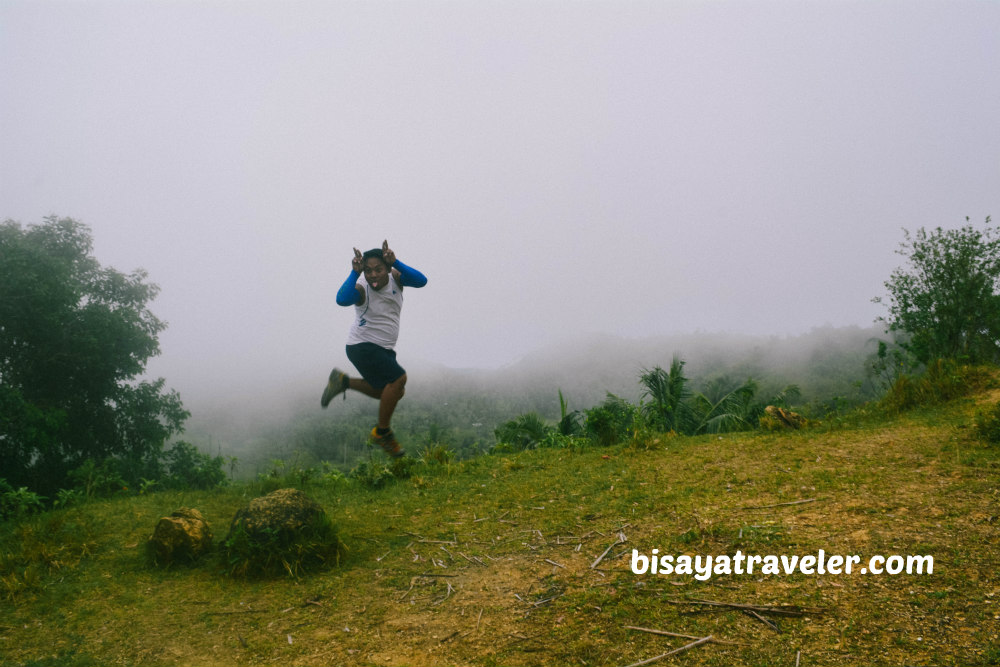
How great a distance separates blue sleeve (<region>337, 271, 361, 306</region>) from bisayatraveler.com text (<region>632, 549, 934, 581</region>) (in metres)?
3.70

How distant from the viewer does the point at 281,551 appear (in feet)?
14.7

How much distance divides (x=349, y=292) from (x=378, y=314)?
1.29ft

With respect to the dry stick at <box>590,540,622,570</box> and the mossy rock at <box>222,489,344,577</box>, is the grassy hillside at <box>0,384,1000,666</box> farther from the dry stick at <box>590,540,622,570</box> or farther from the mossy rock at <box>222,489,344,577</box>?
the mossy rock at <box>222,489,344,577</box>

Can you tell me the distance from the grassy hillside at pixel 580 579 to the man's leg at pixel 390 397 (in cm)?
107

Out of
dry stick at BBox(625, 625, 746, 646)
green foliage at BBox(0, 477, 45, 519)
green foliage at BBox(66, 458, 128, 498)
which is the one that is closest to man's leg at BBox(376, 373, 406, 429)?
dry stick at BBox(625, 625, 746, 646)

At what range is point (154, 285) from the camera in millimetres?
16625

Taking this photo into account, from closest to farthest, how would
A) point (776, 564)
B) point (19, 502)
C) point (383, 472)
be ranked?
point (776, 564) < point (19, 502) < point (383, 472)

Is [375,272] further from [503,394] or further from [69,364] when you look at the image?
[503,394]

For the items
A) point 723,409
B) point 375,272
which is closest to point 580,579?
point 375,272

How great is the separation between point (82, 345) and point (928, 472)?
17.0 m

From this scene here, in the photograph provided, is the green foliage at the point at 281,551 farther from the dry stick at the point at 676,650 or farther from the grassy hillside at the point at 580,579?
the dry stick at the point at 676,650

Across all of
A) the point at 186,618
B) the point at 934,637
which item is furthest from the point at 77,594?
the point at 934,637

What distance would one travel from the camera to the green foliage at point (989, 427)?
17.3ft

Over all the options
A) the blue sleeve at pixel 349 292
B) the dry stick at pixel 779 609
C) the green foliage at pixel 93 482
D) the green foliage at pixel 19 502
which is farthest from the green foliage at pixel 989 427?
the green foliage at pixel 93 482
